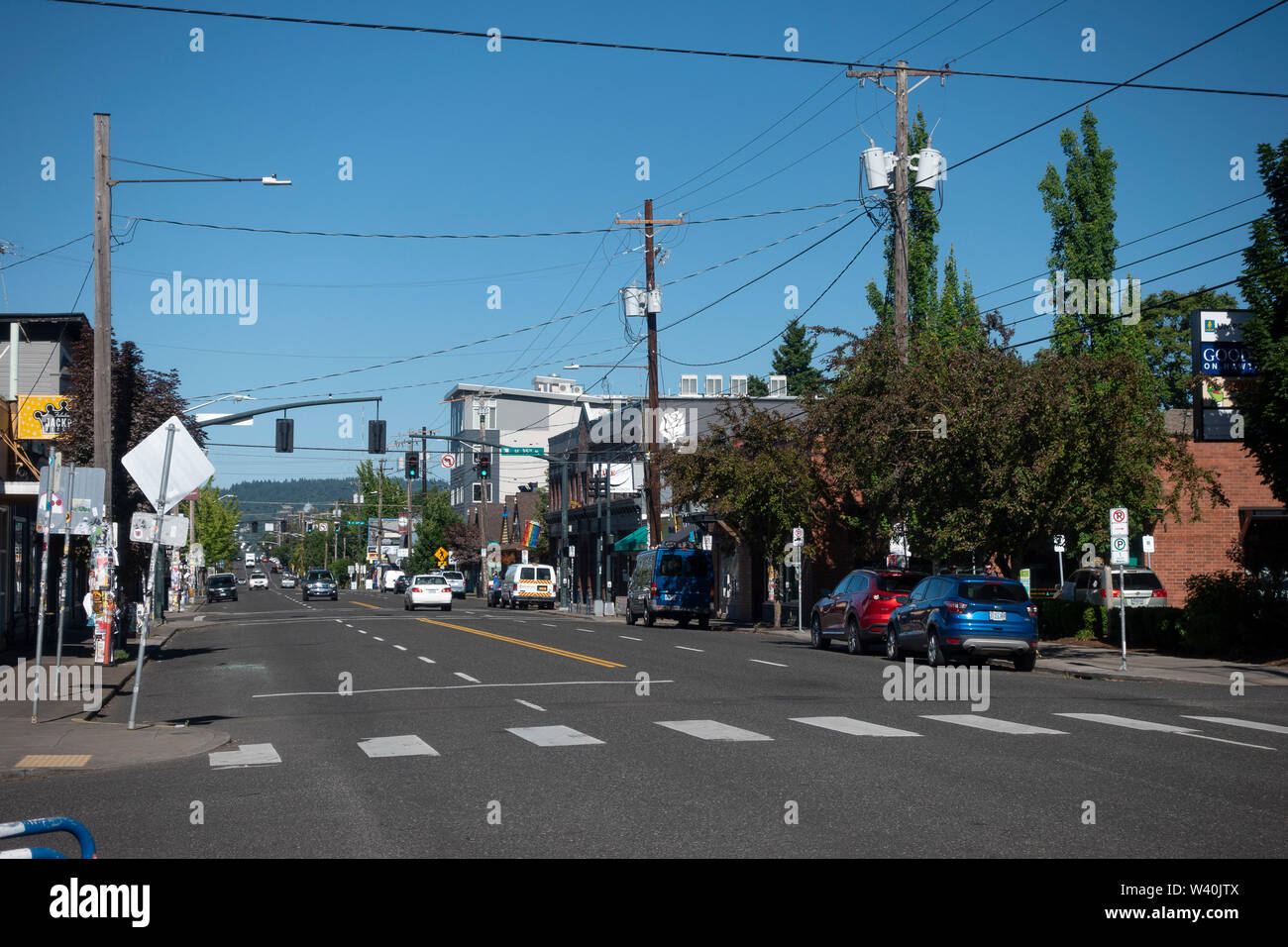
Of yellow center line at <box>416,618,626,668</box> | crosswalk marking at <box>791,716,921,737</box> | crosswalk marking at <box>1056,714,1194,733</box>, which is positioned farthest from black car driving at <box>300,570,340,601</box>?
crosswalk marking at <box>1056,714,1194,733</box>

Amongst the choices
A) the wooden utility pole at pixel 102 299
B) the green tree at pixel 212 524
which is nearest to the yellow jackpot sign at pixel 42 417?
the wooden utility pole at pixel 102 299

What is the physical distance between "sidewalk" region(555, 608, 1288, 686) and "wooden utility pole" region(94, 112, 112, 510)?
17.9 m

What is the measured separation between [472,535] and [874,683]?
287 ft

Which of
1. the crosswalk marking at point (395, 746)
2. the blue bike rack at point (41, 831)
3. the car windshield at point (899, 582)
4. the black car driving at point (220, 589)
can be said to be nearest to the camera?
the blue bike rack at point (41, 831)

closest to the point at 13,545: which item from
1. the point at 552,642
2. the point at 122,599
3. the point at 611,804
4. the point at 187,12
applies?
the point at 122,599

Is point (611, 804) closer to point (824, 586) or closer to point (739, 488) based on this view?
point (739, 488)

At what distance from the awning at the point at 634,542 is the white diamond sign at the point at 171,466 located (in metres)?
47.5

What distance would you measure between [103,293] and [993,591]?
1712cm

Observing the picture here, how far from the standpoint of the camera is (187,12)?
60.2 ft

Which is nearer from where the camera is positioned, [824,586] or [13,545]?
[13,545]

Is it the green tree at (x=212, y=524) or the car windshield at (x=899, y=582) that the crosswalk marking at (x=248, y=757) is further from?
the green tree at (x=212, y=524)

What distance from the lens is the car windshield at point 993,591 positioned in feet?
78.6

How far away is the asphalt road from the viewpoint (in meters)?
8.57
